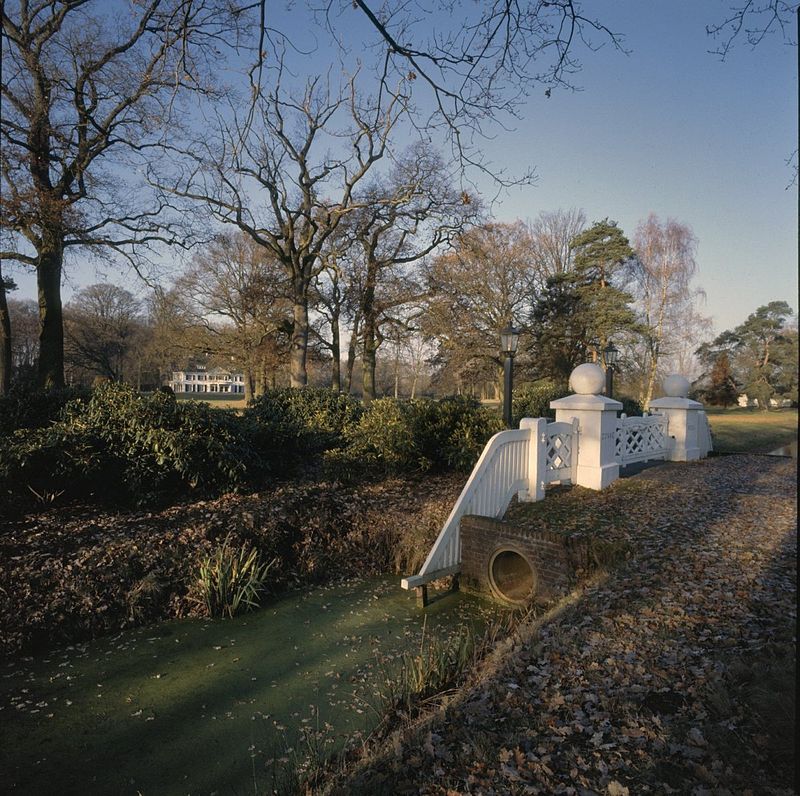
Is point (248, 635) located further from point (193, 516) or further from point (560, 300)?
point (560, 300)

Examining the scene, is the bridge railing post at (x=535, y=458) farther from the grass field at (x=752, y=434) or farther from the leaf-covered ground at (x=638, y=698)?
the grass field at (x=752, y=434)

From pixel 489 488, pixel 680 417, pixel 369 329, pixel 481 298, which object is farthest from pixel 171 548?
pixel 481 298

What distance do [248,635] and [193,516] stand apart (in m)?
2.12

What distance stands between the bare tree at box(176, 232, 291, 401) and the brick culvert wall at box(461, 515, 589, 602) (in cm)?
1853

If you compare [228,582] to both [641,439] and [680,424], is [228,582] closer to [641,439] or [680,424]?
[641,439]

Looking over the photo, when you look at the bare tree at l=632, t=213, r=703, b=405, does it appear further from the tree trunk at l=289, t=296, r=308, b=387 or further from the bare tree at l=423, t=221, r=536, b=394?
the tree trunk at l=289, t=296, r=308, b=387

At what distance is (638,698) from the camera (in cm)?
276

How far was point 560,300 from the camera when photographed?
87.6 ft

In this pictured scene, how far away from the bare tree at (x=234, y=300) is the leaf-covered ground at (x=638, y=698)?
68.1ft

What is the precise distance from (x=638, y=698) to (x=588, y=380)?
5354 mm

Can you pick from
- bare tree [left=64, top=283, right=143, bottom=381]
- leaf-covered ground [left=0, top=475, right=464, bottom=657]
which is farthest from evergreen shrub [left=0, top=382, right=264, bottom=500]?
bare tree [left=64, top=283, right=143, bottom=381]

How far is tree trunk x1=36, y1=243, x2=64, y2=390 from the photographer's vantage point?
11383 mm

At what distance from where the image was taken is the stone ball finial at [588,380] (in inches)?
298

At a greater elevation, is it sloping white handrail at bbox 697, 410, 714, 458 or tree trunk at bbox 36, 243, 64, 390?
tree trunk at bbox 36, 243, 64, 390
